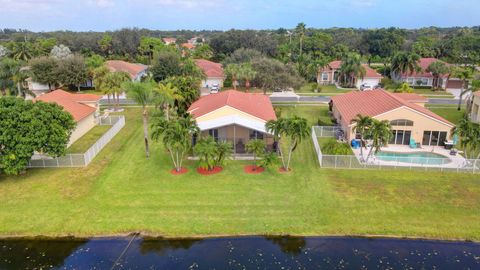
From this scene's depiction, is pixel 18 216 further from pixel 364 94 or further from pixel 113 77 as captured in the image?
pixel 364 94

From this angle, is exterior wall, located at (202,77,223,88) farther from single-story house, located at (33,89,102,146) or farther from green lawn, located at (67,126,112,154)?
green lawn, located at (67,126,112,154)

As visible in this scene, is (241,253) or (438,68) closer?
(241,253)

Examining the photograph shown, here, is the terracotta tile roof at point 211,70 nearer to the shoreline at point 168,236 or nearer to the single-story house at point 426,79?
the single-story house at point 426,79

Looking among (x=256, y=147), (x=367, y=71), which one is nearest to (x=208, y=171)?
(x=256, y=147)

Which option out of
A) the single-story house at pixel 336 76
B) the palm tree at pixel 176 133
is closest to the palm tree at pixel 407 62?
the single-story house at pixel 336 76

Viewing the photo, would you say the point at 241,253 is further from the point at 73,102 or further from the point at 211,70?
the point at 211,70
